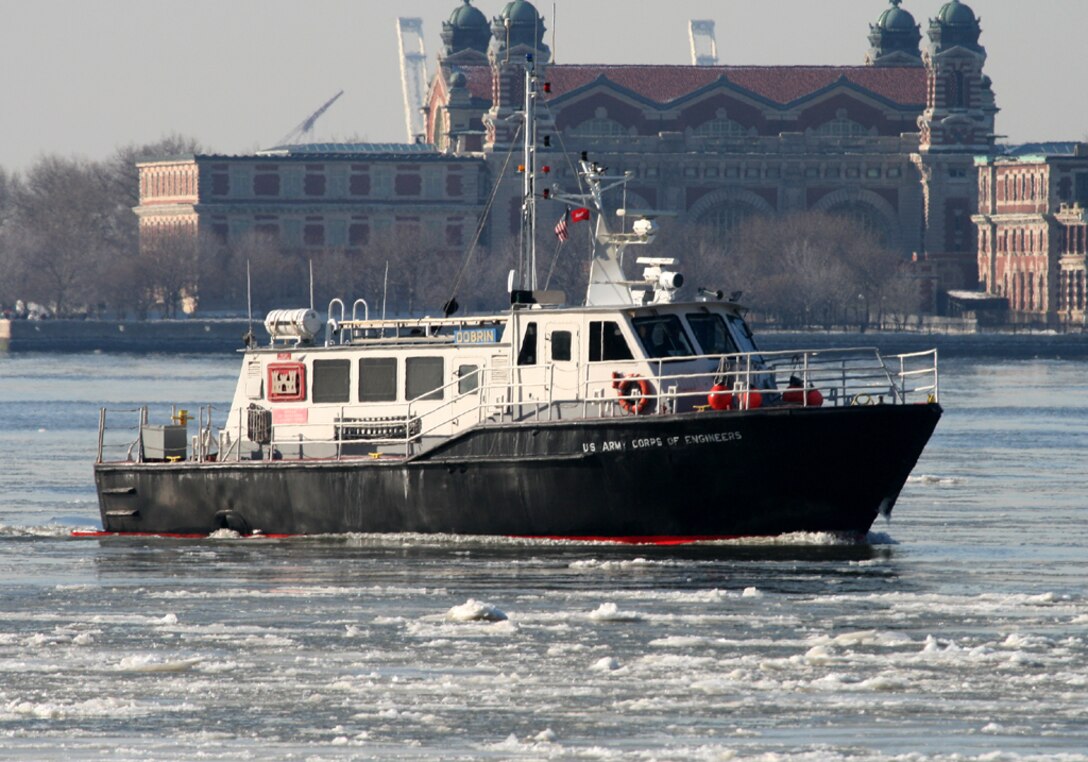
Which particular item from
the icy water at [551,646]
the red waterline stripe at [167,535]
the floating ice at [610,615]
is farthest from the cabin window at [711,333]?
the floating ice at [610,615]

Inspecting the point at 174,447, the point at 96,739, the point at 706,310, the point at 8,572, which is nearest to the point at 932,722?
the point at 96,739

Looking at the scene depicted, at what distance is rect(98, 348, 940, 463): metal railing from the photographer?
107 feet

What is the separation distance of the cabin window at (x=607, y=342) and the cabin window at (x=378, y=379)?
3241 millimetres

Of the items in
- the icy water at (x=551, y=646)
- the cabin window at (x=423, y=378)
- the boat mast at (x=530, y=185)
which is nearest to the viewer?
the icy water at (x=551, y=646)


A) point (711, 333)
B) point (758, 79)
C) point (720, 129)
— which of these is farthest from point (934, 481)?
point (758, 79)

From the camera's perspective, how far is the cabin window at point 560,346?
33625mm

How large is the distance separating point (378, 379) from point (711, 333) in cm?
479

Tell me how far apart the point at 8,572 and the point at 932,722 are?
584 inches

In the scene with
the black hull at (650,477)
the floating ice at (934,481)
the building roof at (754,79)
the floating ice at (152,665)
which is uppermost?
the building roof at (754,79)

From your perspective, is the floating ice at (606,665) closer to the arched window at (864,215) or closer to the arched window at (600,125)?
the arched window at (600,125)

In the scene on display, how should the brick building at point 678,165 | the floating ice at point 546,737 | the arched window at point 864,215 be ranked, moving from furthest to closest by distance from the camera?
the arched window at point 864,215 → the brick building at point 678,165 → the floating ice at point 546,737

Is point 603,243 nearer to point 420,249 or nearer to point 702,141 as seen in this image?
point 420,249

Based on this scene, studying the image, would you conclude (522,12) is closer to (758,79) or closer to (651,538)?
(758,79)

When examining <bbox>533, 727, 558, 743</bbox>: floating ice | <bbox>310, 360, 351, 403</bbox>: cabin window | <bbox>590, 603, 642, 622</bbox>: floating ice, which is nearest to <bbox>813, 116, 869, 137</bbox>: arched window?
<bbox>310, 360, 351, 403</bbox>: cabin window
